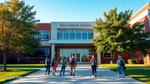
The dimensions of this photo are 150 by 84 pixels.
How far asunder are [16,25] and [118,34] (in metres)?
19.0

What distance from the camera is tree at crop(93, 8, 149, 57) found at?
4706 centimetres

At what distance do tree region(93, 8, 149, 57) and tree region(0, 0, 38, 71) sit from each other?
54.4 ft

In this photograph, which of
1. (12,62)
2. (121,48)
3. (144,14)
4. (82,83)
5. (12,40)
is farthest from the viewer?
(12,62)

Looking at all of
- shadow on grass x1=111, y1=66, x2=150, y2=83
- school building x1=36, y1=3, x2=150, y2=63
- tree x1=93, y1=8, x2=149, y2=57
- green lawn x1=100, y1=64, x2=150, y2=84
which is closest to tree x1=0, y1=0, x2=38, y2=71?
green lawn x1=100, y1=64, x2=150, y2=84

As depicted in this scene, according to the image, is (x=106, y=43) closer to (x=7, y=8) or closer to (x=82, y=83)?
(x=7, y=8)

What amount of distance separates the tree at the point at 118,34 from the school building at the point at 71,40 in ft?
28.6

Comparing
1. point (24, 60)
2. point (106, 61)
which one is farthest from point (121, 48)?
point (24, 60)

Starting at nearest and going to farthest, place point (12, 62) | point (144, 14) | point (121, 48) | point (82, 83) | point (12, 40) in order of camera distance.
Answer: point (82, 83) → point (12, 40) → point (121, 48) → point (144, 14) → point (12, 62)

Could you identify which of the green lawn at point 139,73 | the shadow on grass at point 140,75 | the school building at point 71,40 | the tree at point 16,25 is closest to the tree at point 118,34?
the school building at point 71,40

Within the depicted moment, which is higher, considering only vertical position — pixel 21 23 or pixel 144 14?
pixel 144 14

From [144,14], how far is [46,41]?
73.3 feet

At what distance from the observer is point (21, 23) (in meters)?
32.5

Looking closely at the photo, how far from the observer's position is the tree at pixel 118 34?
47062 mm

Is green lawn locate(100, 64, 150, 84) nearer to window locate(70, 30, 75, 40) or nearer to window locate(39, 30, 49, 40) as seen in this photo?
window locate(70, 30, 75, 40)
